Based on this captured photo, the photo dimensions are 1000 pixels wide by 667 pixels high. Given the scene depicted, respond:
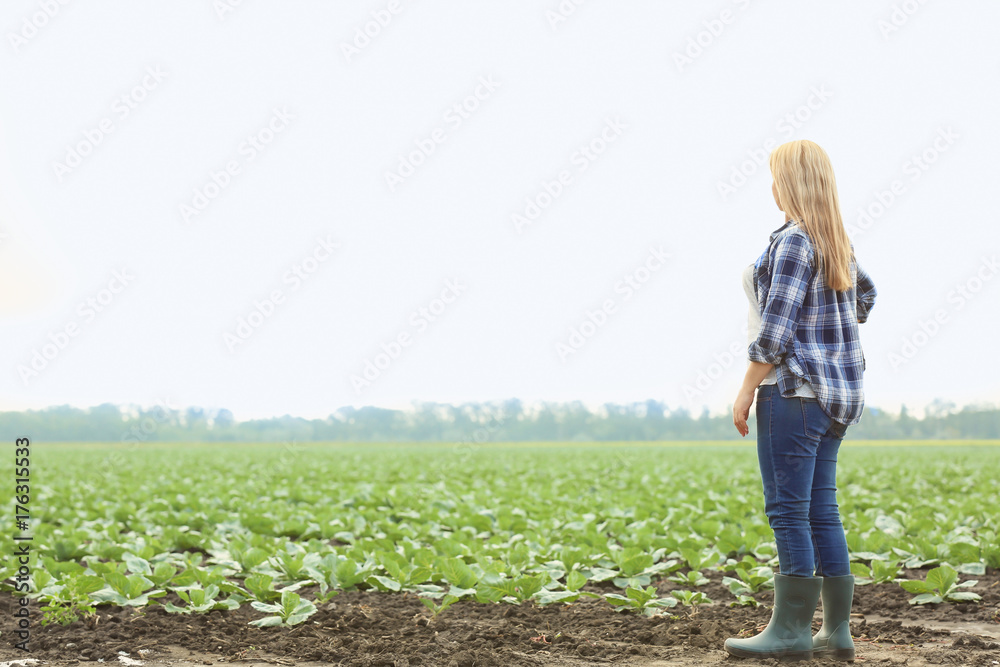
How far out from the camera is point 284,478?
1416cm

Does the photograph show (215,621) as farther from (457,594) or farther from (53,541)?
(53,541)

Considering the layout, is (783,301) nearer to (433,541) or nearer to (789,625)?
(789,625)

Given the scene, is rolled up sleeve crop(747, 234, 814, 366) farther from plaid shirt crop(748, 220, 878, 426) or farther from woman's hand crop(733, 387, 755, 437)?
woman's hand crop(733, 387, 755, 437)

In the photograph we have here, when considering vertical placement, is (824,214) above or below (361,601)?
above

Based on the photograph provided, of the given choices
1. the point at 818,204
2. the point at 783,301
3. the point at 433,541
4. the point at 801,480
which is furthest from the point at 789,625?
the point at 433,541

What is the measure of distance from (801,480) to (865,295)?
97 centimetres

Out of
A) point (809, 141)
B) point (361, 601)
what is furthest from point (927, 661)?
point (361, 601)

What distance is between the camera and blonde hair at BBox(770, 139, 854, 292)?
2840 millimetres

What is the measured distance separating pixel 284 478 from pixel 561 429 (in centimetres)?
6698

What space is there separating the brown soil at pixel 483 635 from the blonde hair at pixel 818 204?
1580 mm

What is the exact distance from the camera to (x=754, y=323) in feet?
9.62

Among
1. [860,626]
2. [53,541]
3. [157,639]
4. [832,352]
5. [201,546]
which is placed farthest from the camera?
[201,546]

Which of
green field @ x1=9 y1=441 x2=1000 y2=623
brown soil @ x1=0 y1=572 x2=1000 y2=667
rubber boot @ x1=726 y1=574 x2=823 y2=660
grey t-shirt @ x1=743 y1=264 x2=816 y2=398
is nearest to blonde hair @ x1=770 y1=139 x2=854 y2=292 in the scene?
grey t-shirt @ x1=743 y1=264 x2=816 y2=398

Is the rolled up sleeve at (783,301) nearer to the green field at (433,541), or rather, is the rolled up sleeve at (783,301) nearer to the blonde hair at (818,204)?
the blonde hair at (818,204)
